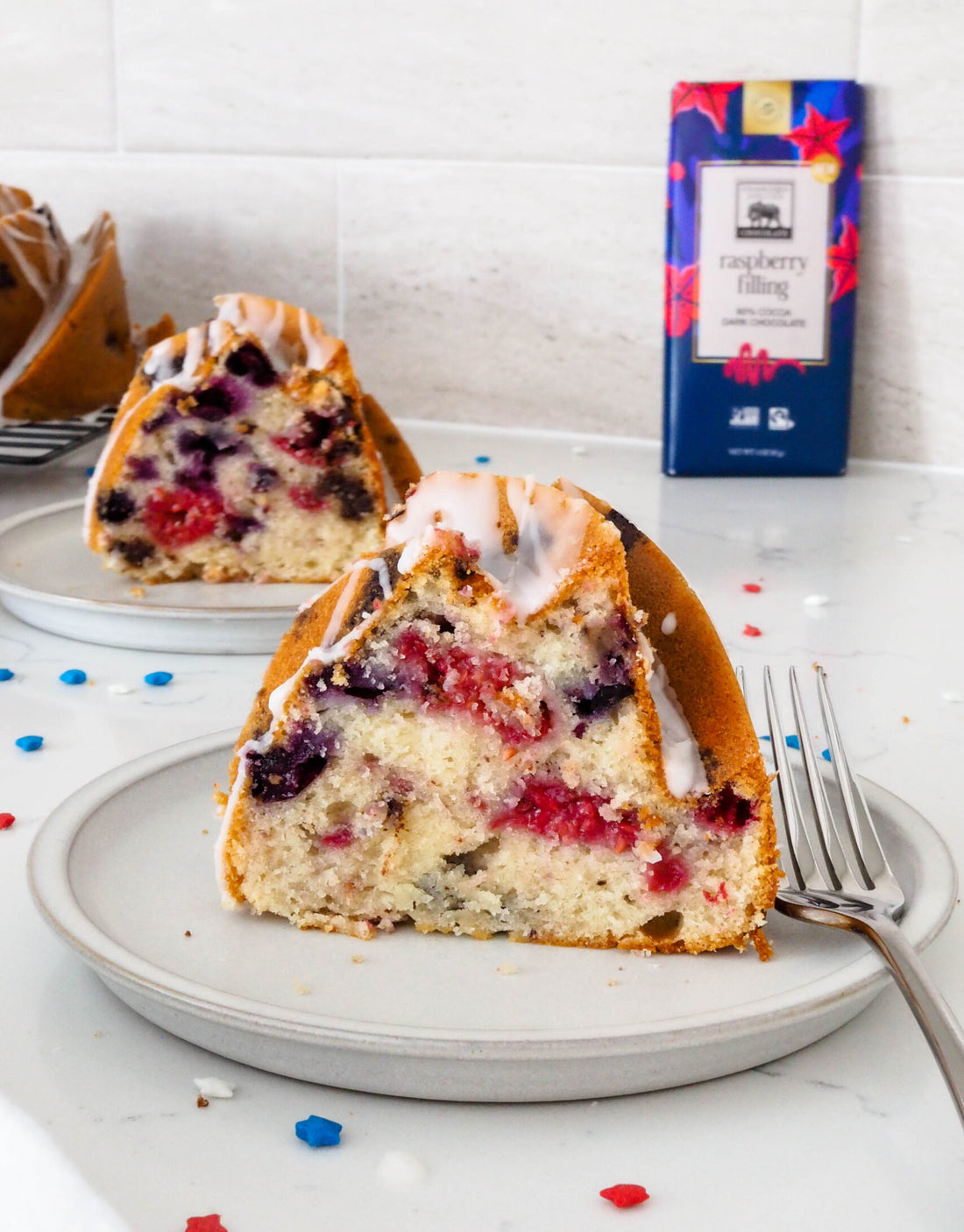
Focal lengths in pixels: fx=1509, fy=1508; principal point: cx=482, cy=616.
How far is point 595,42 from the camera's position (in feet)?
6.38

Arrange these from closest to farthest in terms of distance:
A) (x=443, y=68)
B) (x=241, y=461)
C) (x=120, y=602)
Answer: (x=120, y=602) → (x=241, y=461) → (x=443, y=68)

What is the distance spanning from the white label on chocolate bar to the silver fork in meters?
0.98

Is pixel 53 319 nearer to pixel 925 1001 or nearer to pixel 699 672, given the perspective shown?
pixel 699 672

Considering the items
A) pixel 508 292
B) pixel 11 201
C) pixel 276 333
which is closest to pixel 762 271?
pixel 508 292

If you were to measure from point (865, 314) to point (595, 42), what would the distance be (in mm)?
495

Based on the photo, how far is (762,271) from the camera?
182 cm

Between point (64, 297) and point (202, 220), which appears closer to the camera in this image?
point (64, 297)

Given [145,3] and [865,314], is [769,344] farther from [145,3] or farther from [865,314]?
[145,3]

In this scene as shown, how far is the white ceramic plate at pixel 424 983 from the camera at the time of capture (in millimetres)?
621

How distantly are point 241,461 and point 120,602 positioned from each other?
0.22 metres

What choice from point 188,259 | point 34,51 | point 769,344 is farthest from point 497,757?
point 34,51

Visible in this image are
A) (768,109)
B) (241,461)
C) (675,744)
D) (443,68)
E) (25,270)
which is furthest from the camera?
(443,68)

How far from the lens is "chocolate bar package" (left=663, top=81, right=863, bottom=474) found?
180cm

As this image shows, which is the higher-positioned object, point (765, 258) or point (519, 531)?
point (765, 258)
